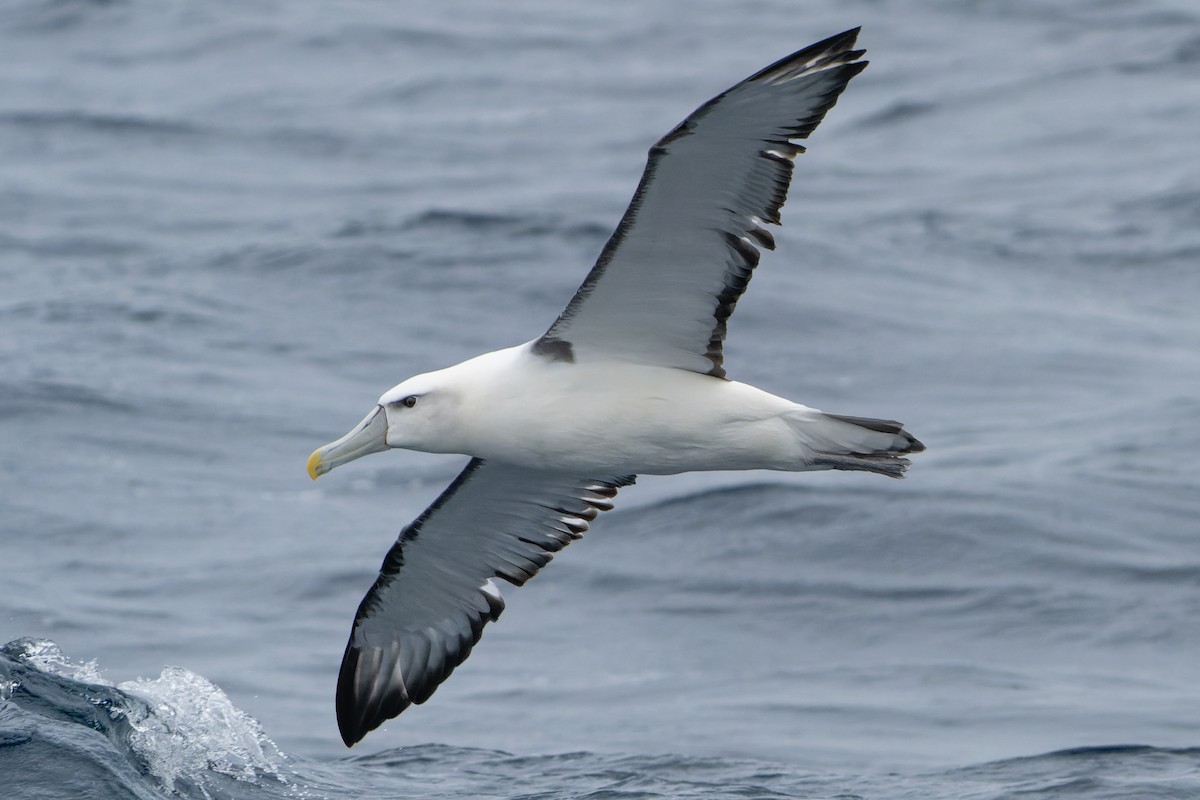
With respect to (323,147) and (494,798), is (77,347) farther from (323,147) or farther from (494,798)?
(494,798)

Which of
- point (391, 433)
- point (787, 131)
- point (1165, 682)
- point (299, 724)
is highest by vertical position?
point (787, 131)

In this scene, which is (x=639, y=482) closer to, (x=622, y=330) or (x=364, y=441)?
(x=622, y=330)

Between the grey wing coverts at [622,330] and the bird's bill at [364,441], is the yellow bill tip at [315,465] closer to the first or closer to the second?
the bird's bill at [364,441]

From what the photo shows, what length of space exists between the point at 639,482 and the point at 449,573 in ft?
22.1

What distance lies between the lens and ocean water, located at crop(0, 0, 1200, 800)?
40.5 feet

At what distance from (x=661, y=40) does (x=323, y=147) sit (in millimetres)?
7453

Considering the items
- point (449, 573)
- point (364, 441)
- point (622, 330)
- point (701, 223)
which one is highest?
point (701, 223)

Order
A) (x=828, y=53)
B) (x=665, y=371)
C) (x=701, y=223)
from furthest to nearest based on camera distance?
1. (x=665, y=371)
2. (x=701, y=223)
3. (x=828, y=53)

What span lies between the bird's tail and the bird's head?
5.52ft

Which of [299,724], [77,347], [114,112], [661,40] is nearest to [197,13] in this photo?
[114,112]

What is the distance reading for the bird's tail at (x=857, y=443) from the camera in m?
9.04

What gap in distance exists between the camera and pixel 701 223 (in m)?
8.85

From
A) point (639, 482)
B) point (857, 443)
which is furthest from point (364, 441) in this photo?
point (639, 482)

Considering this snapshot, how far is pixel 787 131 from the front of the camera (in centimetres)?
848
